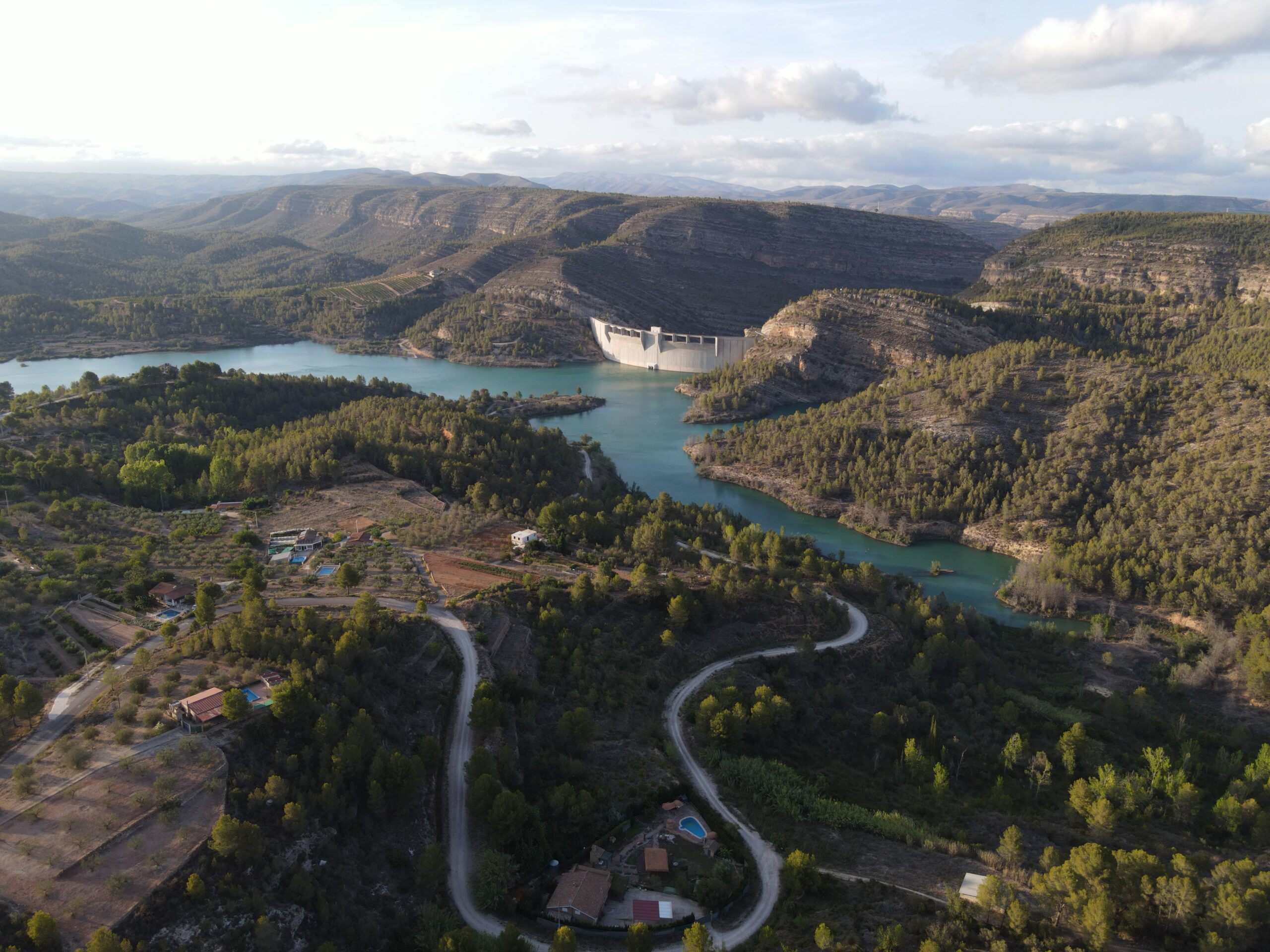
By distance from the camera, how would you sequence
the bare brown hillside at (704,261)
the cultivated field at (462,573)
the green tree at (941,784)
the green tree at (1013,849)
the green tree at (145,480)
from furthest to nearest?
the bare brown hillside at (704,261)
the green tree at (145,480)
the cultivated field at (462,573)
the green tree at (941,784)
the green tree at (1013,849)

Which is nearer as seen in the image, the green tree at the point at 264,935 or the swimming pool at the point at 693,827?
the green tree at the point at 264,935

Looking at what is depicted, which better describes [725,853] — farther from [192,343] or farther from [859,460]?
[192,343]

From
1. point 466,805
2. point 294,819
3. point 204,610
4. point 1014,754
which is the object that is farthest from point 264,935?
point 1014,754

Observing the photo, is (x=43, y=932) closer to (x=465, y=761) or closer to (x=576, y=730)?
(x=465, y=761)

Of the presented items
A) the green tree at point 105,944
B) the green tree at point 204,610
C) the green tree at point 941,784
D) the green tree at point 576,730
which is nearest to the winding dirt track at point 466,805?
the green tree at point 576,730

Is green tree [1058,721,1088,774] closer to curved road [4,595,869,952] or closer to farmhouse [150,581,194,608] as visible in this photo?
curved road [4,595,869,952]

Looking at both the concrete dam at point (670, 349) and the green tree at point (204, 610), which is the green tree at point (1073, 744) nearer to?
the green tree at point (204, 610)

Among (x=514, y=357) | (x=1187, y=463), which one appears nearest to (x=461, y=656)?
(x=1187, y=463)
